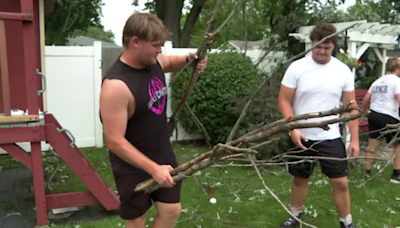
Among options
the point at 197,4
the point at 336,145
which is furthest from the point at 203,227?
the point at 197,4

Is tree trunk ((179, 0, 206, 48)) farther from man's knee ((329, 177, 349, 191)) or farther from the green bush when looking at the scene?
man's knee ((329, 177, 349, 191))

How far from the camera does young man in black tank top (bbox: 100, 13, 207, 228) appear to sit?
2.01 metres

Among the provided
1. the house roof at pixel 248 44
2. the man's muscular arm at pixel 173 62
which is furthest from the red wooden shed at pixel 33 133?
the house roof at pixel 248 44

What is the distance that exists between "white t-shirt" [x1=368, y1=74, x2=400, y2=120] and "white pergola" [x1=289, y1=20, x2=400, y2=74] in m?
1.64

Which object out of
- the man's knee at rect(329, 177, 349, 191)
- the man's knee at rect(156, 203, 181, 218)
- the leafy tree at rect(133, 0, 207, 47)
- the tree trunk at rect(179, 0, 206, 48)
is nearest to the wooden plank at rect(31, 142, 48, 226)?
the man's knee at rect(156, 203, 181, 218)

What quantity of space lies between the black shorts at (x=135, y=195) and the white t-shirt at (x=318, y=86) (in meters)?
1.36

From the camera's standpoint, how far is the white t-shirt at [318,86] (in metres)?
3.05

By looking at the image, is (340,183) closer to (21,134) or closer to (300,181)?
(300,181)

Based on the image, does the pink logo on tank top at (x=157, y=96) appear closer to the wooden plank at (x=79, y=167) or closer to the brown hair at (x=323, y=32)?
the brown hair at (x=323, y=32)

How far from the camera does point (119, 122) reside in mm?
2008

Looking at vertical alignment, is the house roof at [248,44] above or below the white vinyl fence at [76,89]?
above

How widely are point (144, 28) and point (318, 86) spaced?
5.44ft

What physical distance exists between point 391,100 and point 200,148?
342 cm

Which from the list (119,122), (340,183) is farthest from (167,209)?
(340,183)
